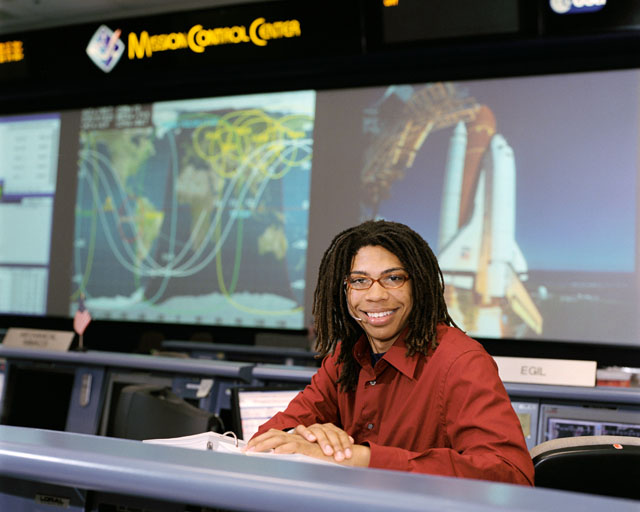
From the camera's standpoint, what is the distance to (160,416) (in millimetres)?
2033

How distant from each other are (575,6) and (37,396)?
3787 millimetres

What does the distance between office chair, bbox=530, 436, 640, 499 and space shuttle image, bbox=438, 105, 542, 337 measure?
3.57 m

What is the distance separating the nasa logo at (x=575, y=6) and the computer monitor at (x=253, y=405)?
10.6 ft

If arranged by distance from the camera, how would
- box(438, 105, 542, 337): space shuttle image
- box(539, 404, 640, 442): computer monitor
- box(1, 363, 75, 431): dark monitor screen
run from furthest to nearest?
box(438, 105, 542, 337): space shuttle image
box(1, 363, 75, 431): dark monitor screen
box(539, 404, 640, 442): computer monitor

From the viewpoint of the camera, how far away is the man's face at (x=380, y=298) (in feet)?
4.59

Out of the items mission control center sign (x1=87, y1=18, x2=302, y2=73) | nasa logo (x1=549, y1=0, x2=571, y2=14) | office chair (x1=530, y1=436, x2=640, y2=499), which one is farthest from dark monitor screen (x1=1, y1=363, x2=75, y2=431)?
nasa logo (x1=549, y1=0, x2=571, y2=14)

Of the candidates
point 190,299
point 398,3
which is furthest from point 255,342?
point 398,3

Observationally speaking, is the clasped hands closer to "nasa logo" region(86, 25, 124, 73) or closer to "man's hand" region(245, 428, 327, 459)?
"man's hand" region(245, 428, 327, 459)

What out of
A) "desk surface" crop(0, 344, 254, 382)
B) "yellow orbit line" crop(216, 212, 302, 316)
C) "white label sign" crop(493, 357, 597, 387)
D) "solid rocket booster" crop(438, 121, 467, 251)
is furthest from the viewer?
"yellow orbit line" crop(216, 212, 302, 316)

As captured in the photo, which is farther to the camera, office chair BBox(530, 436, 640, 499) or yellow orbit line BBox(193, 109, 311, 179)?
yellow orbit line BBox(193, 109, 311, 179)

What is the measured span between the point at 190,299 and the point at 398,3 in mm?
2772

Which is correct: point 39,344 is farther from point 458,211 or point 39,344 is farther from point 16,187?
point 16,187

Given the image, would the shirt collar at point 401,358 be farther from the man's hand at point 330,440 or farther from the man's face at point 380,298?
the man's hand at point 330,440

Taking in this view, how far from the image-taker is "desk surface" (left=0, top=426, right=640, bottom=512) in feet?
1.60
